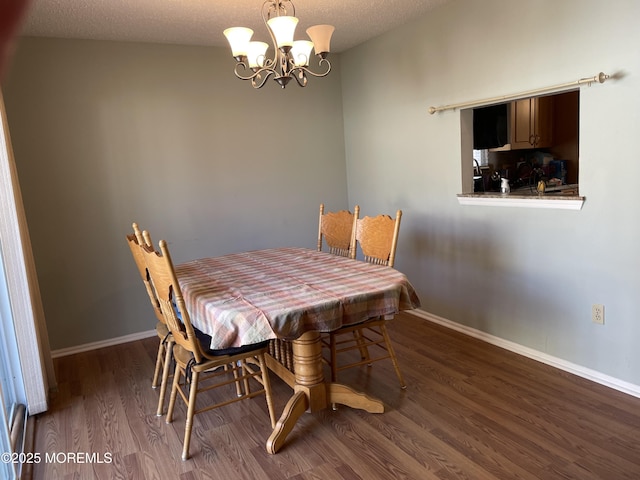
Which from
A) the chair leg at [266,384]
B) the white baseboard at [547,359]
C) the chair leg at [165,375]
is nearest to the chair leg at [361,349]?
the chair leg at [266,384]

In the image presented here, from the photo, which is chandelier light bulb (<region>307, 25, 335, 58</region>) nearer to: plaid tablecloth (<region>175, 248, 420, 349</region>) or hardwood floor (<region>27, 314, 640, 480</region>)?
plaid tablecloth (<region>175, 248, 420, 349</region>)

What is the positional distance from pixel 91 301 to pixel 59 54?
71.5 inches

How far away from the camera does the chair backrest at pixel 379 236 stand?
2.78 meters

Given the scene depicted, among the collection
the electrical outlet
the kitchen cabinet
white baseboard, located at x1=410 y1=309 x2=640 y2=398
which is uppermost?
the kitchen cabinet

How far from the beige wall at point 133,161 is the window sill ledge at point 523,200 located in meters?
1.68

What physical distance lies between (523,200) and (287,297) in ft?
5.47

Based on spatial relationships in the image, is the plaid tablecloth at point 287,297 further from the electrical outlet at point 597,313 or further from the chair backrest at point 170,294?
the electrical outlet at point 597,313

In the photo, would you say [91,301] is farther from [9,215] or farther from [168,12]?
[168,12]

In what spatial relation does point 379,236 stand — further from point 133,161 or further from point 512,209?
point 133,161

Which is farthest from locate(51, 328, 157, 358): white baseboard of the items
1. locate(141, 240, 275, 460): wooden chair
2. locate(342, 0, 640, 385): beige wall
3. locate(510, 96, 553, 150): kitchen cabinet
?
locate(510, 96, 553, 150): kitchen cabinet

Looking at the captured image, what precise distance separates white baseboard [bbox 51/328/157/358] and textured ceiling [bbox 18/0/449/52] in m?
2.25

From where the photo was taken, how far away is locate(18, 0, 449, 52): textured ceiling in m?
2.89

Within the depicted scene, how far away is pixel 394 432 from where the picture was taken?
2.27 meters

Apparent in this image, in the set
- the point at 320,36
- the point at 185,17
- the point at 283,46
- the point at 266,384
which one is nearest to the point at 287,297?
the point at 266,384
